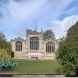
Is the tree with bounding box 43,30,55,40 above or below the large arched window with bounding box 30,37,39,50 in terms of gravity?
above

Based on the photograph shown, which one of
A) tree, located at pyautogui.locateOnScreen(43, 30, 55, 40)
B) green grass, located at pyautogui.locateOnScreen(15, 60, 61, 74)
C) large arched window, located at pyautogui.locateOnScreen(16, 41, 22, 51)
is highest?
tree, located at pyautogui.locateOnScreen(43, 30, 55, 40)

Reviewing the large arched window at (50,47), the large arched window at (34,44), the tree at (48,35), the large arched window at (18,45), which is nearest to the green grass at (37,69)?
the large arched window at (50,47)

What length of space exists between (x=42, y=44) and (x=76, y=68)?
6246cm

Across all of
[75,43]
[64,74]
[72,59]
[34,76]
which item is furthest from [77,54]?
[75,43]

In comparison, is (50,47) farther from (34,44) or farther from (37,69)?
(37,69)

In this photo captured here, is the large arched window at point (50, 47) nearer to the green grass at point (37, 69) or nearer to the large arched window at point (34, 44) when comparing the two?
the large arched window at point (34, 44)

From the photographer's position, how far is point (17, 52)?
82.9 meters

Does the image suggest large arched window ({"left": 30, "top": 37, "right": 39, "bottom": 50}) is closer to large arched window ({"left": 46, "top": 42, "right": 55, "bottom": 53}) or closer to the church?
the church

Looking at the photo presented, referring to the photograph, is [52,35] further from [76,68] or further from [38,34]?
[76,68]

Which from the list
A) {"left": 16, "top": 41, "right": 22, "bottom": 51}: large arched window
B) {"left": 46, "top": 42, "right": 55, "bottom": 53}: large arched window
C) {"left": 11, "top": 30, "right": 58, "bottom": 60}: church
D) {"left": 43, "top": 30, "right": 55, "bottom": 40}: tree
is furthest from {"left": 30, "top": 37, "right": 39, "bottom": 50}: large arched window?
{"left": 16, "top": 41, "right": 22, "bottom": 51}: large arched window

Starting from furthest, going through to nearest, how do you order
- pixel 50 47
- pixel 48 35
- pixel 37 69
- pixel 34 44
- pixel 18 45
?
1. pixel 48 35
2. pixel 34 44
3. pixel 18 45
4. pixel 50 47
5. pixel 37 69

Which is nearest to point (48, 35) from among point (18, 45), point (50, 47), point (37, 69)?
point (50, 47)

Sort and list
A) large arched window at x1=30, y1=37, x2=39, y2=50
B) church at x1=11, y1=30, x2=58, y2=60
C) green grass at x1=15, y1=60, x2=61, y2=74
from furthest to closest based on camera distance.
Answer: large arched window at x1=30, y1=37, x2=39, y2=50 < church at x1=11, y1=30, x2=58, y2=60 < green grass at x1=15, y1=60, x2=61, y2=74

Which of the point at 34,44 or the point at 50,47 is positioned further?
the point at 34,44
